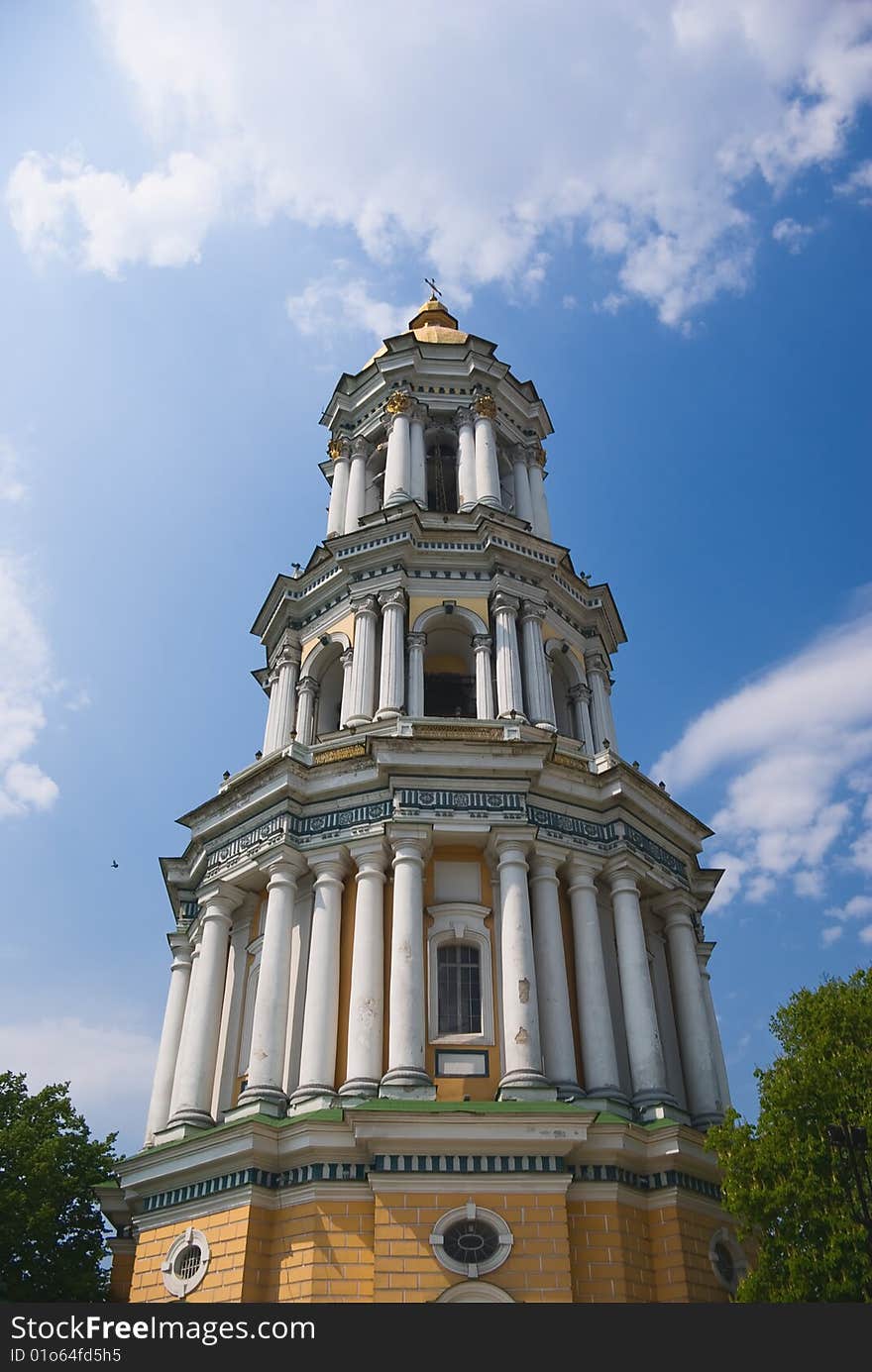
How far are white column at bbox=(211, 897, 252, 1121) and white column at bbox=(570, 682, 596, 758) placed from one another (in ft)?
28.1

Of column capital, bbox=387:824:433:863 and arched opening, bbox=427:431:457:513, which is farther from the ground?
arched opening, bbox=427:431:457:513

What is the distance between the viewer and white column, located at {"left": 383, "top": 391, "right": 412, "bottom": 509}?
27672 millimetres

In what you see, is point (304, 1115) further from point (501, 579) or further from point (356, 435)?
point (356, 435)

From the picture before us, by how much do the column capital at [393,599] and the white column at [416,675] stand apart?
75 cm

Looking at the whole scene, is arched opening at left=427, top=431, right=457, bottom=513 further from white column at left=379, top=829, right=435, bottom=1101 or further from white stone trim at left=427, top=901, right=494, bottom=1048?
white stone trim at left=427, top=901, right=494, bottom=1048

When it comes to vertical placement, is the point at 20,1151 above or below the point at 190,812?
below

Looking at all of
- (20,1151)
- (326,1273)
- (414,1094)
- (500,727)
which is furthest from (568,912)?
(20,1151)

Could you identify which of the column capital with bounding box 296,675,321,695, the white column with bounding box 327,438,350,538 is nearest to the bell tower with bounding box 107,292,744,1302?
the column capital with bounding box 296,675,321,695

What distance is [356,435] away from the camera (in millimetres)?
30438

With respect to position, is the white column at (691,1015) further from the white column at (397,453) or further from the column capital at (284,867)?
the white column at (397,453)

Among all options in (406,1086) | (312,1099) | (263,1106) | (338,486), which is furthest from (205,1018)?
(338,486)

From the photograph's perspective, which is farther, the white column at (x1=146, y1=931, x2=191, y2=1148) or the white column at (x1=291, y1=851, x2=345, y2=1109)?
the white column at (x1=146, y1=931, x2=191, y2=1148)

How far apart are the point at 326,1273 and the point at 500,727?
1009 cm

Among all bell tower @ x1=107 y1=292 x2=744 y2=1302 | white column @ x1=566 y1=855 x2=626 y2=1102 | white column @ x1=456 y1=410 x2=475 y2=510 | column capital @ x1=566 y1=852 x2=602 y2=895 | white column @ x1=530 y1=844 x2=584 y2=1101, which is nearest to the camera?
bell tower @ x1=107 y1=292 x2=744 y2=1302
